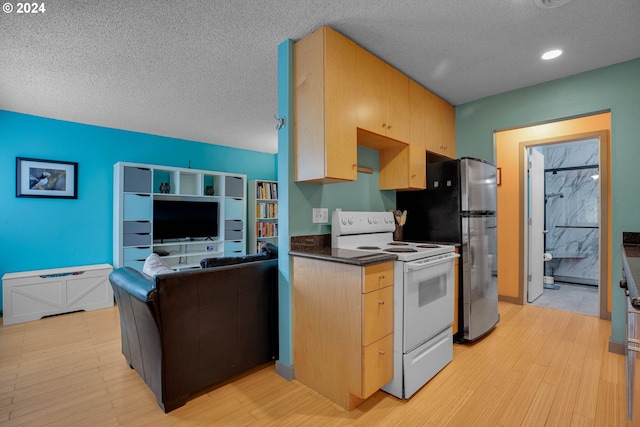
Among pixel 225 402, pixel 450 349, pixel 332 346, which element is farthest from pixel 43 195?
pixel 450 349

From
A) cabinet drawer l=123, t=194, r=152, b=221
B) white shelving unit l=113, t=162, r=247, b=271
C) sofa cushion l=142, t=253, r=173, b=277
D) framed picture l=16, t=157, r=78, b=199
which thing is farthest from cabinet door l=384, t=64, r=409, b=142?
framed picture l=16, t=157, r=78, b=199

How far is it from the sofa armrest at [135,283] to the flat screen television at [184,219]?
2.34m

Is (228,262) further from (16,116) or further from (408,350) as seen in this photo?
(16,116)

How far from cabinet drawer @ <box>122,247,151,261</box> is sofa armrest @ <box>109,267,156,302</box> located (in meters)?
2.10

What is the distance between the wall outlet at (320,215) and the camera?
7.40ft

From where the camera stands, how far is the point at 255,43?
2180 mm

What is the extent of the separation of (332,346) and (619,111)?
9.90 ft

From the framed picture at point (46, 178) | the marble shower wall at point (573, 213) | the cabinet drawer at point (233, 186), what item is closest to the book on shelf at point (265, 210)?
the cabinet drawer at point (233, 186)

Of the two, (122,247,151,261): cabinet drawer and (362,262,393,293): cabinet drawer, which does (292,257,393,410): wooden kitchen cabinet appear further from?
(122,247,151,261): cabinet drawer

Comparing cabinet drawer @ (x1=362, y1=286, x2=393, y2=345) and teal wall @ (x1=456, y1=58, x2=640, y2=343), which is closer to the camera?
cabinet drawer @ (x1=362, y1=286, x2=393, y2=345)

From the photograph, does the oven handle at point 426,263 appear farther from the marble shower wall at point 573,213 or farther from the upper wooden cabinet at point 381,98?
the marble shower wall at point 573,213

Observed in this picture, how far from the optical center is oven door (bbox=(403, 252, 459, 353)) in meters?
1.82

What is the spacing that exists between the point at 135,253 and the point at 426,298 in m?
3.88
